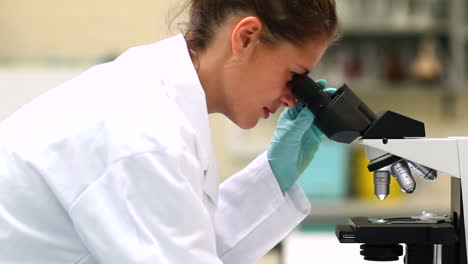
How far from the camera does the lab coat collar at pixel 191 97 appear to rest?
1.05 m

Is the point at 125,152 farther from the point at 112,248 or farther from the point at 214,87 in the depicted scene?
the point at 214,87

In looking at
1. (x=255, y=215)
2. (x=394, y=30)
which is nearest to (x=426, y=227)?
(x=255, y=215)

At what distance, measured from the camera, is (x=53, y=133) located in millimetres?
973

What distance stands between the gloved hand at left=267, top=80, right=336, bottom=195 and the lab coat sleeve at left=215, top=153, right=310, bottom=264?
0.06 ft

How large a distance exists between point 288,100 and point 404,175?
11.3 inches

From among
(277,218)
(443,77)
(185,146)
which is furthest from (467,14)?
(185,146)

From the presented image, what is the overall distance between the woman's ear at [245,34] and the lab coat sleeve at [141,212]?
0.31 meters

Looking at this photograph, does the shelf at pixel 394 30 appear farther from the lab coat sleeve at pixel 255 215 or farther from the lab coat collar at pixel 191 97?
the lab coat collar at pixel 191 97

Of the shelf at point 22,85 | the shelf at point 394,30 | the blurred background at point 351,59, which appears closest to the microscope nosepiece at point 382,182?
the shelf at point 22,85

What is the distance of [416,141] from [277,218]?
0.46 m

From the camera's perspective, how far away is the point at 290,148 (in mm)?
1435

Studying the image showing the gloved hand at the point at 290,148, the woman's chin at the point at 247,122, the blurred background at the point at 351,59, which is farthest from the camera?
the blurred background at the point at 351,59

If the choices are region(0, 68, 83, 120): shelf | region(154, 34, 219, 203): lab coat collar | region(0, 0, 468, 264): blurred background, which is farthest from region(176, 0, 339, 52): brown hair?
region(0, 0, 468, 264): blurred background

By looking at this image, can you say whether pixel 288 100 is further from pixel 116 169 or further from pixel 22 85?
pixel 22 85
